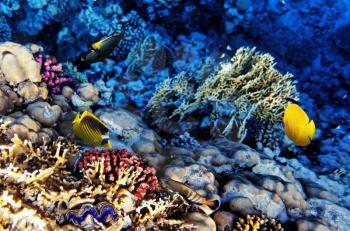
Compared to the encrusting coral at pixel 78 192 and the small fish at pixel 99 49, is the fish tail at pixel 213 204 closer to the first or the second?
the encrusting coral at pixel 78 192

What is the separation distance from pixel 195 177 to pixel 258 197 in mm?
726

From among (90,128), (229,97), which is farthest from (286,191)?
(90,128)

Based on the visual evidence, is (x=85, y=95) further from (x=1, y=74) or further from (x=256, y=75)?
(x=256, y=75)

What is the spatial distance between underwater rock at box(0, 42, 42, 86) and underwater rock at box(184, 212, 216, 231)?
2593 mm

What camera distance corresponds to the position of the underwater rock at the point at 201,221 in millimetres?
2822

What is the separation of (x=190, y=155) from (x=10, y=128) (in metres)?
2.04

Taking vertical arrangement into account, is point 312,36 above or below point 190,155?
above

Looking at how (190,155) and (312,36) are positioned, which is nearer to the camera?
(190,155)

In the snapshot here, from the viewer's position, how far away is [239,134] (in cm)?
493

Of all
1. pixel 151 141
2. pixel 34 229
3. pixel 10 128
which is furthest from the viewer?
pixel 151 141

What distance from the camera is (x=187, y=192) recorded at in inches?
117

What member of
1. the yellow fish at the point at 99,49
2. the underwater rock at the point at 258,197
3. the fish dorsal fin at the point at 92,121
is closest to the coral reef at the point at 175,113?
the underwater rock at the point at 258,197

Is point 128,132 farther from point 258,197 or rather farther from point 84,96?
point 258,197

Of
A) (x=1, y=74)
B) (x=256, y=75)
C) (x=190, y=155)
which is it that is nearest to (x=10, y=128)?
(x=1, y=74)
